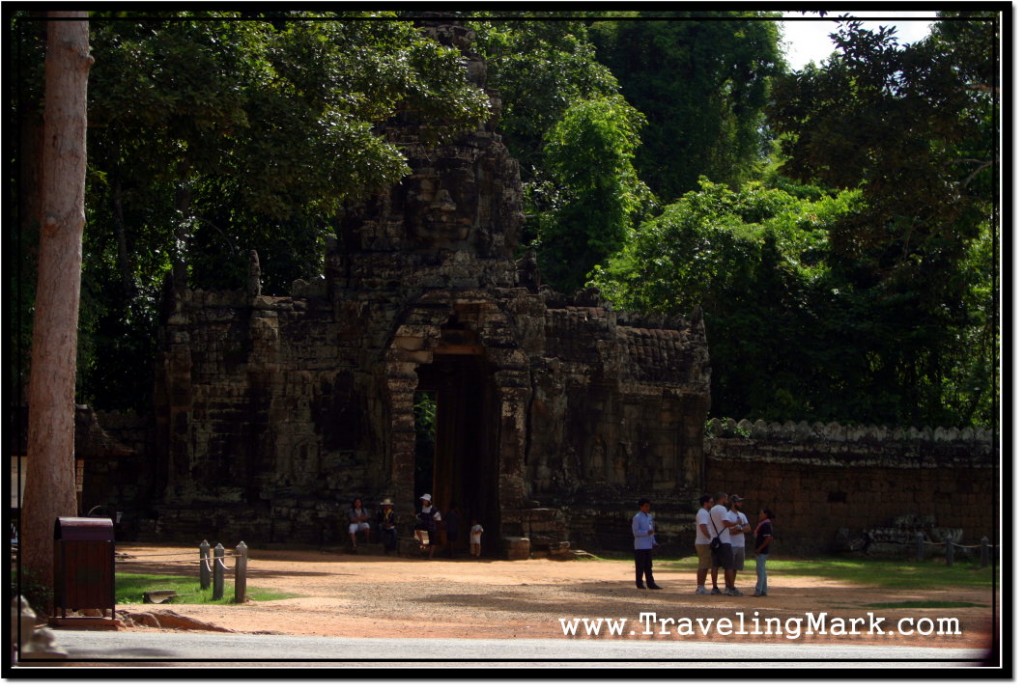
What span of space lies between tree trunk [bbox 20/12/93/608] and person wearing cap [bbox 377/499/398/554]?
12.0 metres

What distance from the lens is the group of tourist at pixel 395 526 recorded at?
1221 inches

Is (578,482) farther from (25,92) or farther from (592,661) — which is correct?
(592,661)

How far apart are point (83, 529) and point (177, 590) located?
4.53m

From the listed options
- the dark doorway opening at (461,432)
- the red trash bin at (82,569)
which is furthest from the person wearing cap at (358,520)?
the red trash bin at (82,569)

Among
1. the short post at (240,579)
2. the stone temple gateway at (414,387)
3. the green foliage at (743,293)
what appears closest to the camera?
the short post at (240,579)

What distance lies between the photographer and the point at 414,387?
105 ft

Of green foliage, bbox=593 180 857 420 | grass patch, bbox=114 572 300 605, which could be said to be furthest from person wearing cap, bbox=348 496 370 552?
green foliage, bbox=593 180 857 420

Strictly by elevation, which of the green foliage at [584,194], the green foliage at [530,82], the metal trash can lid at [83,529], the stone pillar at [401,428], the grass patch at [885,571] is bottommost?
the grass patch at [885,571]

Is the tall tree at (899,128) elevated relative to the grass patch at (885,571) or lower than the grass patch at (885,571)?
elevated

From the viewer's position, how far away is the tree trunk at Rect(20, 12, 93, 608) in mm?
19234

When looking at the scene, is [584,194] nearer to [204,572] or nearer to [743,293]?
[743,293]

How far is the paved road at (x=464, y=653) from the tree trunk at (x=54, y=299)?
110 inches

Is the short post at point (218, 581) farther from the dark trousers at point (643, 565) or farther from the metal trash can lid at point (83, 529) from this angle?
the dark trousers at point (643, 565)

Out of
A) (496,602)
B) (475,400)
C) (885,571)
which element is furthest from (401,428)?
(496,602)
